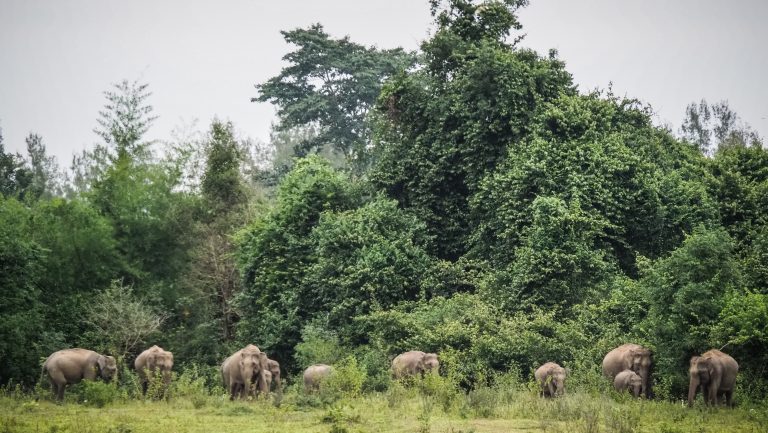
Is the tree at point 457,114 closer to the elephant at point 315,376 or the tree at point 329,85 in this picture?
the elephant at point 315,376

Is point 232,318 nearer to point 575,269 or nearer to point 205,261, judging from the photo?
point 205,261

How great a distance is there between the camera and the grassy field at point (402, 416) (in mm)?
15352

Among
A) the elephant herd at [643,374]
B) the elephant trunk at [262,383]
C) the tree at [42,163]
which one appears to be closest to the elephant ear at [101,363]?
the elephant trunk at [262,383]

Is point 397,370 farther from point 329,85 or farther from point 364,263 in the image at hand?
point 329,85

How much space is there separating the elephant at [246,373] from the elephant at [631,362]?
26.7ft

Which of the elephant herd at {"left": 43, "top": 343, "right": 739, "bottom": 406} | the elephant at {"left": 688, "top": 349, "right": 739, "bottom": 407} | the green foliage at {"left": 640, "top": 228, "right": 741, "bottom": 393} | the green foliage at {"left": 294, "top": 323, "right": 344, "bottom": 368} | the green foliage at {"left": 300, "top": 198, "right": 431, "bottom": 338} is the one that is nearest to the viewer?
the elephant at {"left": 688, "top": 349, "right": 739, "bottom": 407}

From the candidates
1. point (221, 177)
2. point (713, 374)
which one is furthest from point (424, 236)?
point (713, 374)

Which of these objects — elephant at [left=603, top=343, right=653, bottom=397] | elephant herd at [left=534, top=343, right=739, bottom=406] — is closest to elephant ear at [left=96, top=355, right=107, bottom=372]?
elephant herd at [left=534, top=343, right=739, bottom=406]

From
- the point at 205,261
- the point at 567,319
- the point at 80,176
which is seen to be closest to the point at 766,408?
the point at 567,319

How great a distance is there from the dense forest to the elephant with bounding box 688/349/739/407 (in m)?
3.30

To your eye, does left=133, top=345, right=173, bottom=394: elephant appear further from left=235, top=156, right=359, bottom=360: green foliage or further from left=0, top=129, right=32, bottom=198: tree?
left=0, top=129, right=32, bottom=198: tree

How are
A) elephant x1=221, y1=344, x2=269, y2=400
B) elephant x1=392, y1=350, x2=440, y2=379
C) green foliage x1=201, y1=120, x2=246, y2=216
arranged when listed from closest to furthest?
elephant x1=221, y1=344, x2=269, y2=400
elephant x1=392, y1=350, x2=440, y2=379
green foliage x1=201, y1=120, x2=246, y2=216

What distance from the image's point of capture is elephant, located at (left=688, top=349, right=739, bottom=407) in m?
18.4

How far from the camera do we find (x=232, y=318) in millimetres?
36719
